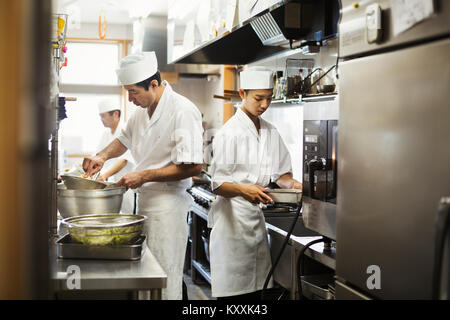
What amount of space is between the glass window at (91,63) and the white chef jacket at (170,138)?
16.6 feet

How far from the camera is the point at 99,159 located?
3.18 m

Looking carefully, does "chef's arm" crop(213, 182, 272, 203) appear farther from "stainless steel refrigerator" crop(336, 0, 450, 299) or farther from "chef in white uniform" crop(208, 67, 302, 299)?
"stainless steel refrigerator" crop(336, 0, 450, 299)

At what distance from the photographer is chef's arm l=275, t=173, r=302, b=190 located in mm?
3162

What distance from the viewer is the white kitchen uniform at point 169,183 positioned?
2854 mm

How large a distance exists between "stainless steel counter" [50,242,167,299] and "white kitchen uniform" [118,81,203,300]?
0.95m

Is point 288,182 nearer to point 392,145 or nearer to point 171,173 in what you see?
point 171,173

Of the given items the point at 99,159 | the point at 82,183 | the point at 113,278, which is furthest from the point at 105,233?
the point at 99,159

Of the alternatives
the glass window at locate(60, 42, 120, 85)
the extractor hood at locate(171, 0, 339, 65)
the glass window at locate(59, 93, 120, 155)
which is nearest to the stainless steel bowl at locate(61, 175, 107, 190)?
the extractor hood at locate(171, 0, 339, 65)

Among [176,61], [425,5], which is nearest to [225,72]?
[176,61]

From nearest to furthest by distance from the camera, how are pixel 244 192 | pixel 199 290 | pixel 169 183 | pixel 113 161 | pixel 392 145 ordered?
1. pixel 392 145
2. pixel 244 192
3. pixel 169 183
4. pixel 199 290
5. pixel 113 161

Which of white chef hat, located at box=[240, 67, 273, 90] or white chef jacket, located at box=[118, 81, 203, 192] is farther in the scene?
white chef hat, located at box=[240, 67, 273, 90]

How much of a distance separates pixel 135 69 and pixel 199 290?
2367mm

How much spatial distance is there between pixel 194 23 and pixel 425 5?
377cm

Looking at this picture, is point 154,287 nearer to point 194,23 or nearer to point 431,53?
point 431,53
